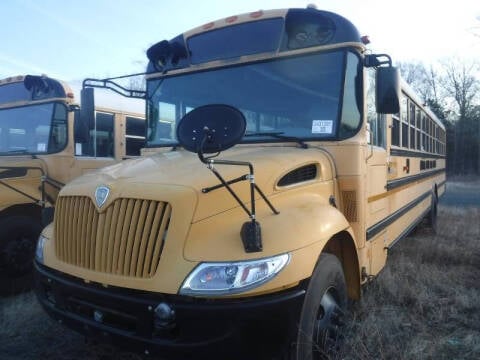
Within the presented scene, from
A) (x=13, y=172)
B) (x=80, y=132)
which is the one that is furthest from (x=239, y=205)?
(x=13, y=172)

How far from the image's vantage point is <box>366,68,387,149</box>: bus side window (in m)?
3.35

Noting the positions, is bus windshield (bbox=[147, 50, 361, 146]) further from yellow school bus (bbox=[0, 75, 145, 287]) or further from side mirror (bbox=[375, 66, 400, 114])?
yellow school bus (bbox=[0, 75, 145, 287])

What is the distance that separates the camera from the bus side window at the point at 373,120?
3350 mm

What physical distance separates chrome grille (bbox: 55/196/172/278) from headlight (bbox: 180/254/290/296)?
238mm

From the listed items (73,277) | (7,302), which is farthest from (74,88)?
(73,277)

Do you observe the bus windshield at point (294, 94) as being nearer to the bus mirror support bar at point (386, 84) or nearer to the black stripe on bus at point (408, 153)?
the bus mirror support bar at point (386, 84)

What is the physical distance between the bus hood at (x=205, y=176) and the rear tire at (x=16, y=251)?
2.14m

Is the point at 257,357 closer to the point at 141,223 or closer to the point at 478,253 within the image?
the point at 141,223

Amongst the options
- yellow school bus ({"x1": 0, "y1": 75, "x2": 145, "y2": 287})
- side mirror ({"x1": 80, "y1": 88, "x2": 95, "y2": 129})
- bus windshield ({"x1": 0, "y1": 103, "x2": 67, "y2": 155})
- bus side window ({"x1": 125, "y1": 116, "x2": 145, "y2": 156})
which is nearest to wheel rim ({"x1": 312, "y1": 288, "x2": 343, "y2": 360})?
side mirror ({"x1": 80, "y1": 88, "x2": 95, "y2": 129})

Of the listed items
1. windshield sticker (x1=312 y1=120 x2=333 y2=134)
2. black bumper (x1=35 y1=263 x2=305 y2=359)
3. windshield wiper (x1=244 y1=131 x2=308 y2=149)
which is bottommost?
black bumper (x1=35 y1=263 x2=305 y2=359)

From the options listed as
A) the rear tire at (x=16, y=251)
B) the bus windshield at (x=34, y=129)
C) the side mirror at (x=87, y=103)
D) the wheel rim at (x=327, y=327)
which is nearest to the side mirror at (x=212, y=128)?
the wheel rim at (x=327, y=327)

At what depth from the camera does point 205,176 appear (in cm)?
241

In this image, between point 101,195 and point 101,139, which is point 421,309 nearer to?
point 101,195

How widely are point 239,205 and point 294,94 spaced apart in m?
1.15
